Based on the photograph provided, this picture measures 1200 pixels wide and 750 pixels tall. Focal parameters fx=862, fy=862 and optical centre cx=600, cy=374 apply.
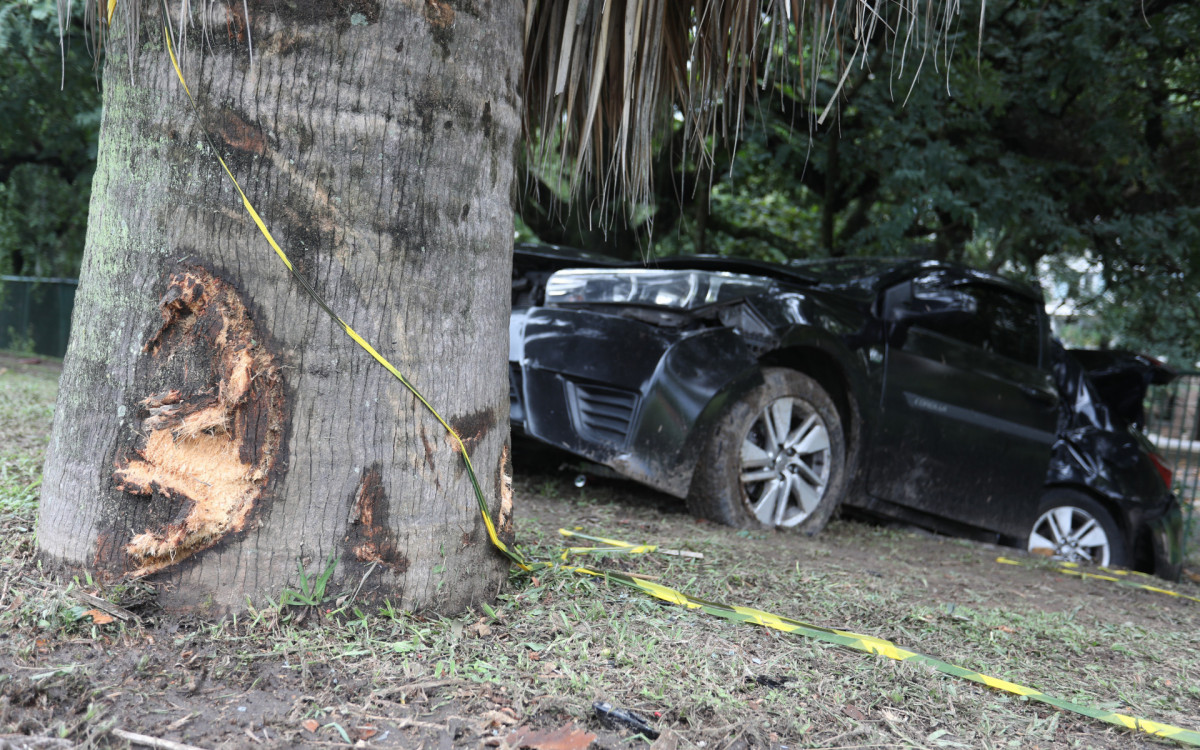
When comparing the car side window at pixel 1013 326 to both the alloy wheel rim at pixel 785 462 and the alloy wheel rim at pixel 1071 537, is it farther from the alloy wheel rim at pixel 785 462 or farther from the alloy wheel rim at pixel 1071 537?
the alloy wheel rim at pixel 785 462

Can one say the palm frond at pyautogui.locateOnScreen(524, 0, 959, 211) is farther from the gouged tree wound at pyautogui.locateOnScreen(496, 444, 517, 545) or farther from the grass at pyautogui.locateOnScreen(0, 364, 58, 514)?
the grass at pyautogui.locateOnScreen(0, 364, 58, 514)

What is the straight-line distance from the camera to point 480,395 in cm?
231

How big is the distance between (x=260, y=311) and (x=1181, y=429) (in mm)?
8287

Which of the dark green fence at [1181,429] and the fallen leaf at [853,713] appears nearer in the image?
the fallen leaf at [853,713]

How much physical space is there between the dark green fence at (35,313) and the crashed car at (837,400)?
35.7ft

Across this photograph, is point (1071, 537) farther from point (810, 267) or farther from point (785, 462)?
point (785, 462)

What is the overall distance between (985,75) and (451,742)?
6.96 meters

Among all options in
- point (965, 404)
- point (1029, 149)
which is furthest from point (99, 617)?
point (1029, 149)

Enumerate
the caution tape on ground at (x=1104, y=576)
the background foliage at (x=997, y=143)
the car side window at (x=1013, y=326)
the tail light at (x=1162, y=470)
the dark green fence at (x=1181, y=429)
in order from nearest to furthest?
the caution tape on ground at (x=1104, y=576), the car side window at (x=1013, y=326), the tail light at (x=1162, y=470), the background foliage at (x=997, y=143), the dark green fence at (x=1181, y=429)

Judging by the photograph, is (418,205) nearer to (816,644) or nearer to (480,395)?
(480,395)

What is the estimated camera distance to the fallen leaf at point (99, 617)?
6.39ft

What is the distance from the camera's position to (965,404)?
197 inches

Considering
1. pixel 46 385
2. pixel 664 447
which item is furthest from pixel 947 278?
pixel 46 385

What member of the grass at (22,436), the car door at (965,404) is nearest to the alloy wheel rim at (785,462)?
the car door at (965,404)
